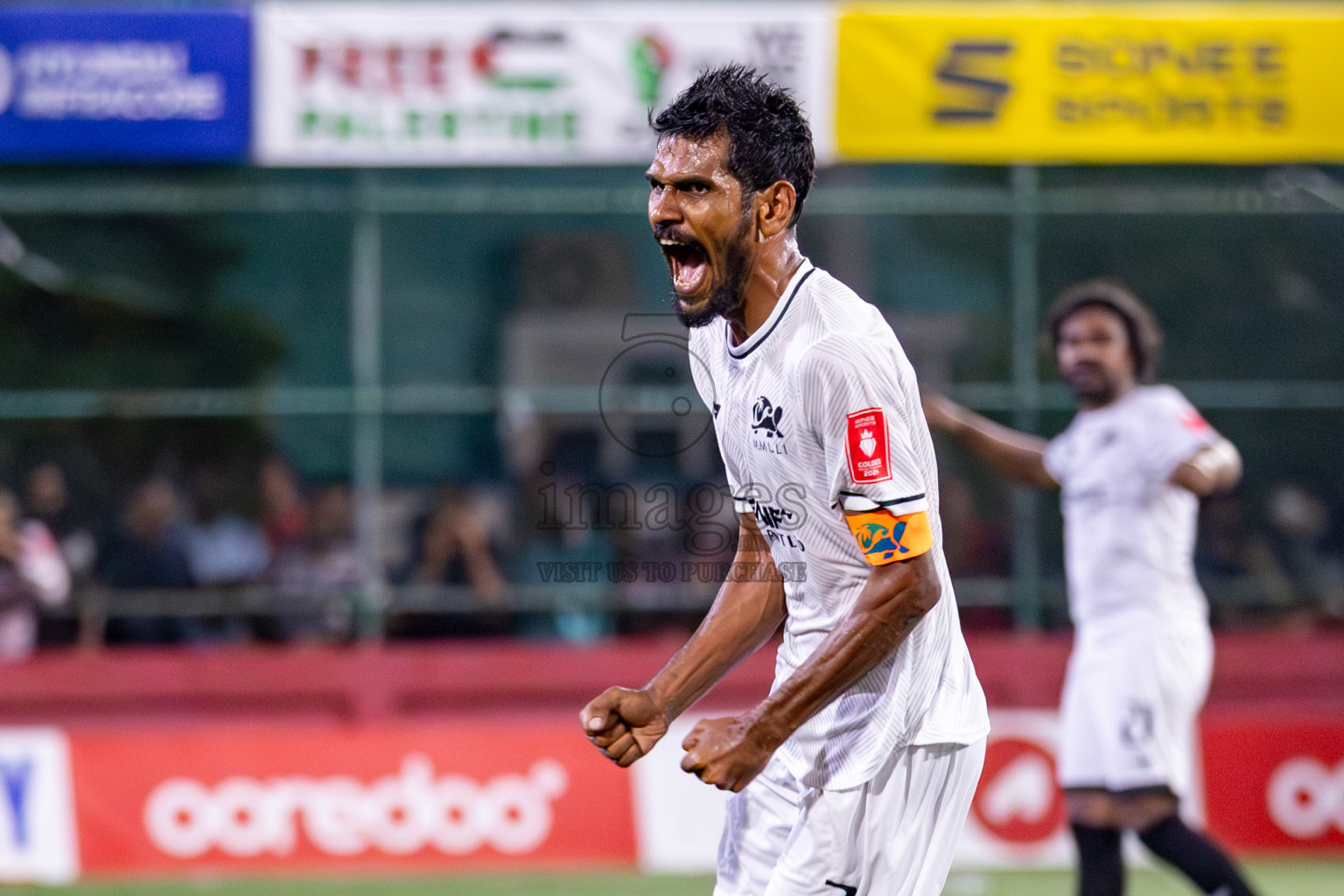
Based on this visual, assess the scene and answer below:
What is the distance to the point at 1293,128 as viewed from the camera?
8406mm

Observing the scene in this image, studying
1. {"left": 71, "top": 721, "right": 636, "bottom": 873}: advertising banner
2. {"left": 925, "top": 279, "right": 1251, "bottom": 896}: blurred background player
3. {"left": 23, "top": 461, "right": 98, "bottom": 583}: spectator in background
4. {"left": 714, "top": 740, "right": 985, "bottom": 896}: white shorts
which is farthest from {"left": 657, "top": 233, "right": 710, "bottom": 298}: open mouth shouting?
{"left": 23, "top": 461, "right": 98, "bottom": 583}: spectator in background

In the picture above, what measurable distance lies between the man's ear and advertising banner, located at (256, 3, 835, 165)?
17.6ft

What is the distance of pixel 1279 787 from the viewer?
25.0 feet

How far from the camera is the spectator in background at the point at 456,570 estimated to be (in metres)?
8.53

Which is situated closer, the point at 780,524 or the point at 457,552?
the point at 780,524

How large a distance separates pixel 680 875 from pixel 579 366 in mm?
3295

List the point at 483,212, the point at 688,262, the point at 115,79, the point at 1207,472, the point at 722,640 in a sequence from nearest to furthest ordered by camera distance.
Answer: the point at 688,262, the point at 722,640, the point at 1207,472, the point at 115,79, the point at 483,212

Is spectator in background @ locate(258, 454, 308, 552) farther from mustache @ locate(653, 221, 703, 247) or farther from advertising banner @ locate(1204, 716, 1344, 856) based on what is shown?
mustache @ locate(653, 221, 703, 247)

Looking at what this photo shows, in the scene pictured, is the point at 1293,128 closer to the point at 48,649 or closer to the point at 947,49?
the point at 947,49

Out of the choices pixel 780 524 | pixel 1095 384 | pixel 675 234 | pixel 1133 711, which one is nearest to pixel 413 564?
pixel 1095 384

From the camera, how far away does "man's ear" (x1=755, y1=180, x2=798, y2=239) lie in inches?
113

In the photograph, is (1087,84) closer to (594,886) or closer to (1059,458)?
(1059,458)

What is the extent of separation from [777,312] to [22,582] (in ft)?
20.9

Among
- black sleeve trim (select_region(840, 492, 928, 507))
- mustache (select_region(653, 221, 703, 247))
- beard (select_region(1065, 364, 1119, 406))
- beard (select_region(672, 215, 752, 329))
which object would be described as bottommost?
black sleeve trim (select_region(840, 492, 928, 507))
